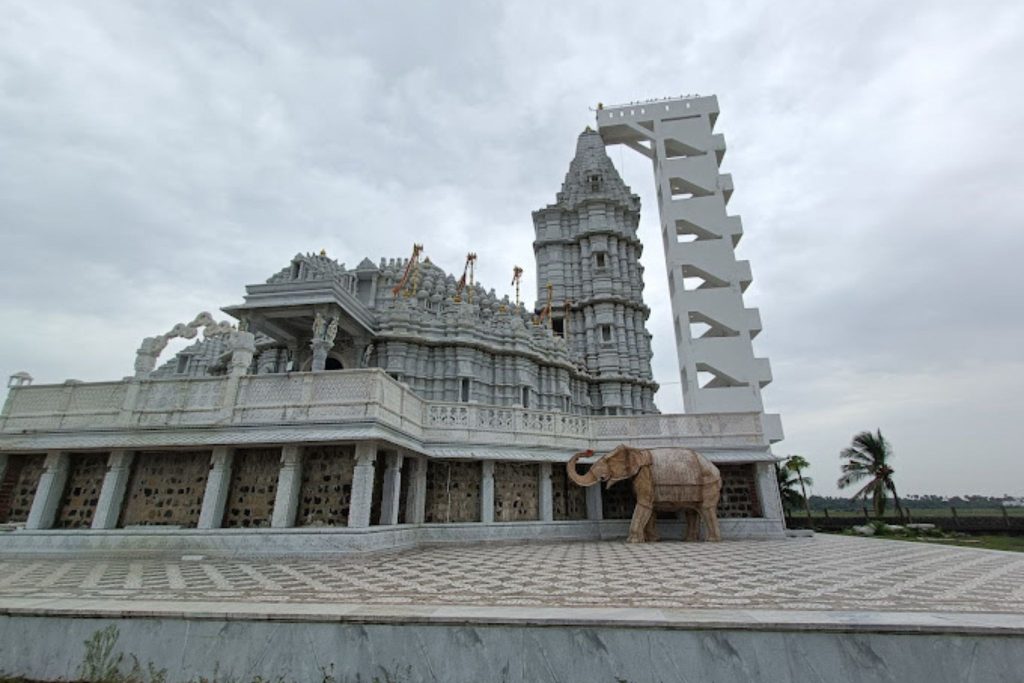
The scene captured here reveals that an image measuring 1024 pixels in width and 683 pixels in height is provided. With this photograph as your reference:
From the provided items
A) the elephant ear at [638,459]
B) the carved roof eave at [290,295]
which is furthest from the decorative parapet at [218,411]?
the carved roof eave at [290,295]

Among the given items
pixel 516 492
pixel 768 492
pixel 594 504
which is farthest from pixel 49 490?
pixel 768 492

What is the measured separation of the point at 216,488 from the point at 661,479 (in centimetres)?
1193

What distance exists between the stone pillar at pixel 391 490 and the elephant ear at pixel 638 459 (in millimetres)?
6793

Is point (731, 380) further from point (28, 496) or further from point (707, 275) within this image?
point (28, 496)

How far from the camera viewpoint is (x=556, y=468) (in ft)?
53.8

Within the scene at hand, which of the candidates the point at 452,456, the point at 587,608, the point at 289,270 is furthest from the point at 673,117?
the point at 587,608

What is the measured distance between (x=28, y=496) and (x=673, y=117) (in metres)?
35.5

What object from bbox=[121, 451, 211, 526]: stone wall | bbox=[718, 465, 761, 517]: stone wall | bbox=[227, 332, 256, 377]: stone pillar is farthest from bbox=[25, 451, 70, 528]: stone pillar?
bbox=[718, 465, 761, 517]: stone wall

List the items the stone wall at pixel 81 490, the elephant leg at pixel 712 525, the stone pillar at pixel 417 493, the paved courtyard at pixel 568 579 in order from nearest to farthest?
1. the paved courtyard at pixel 568 579
2. the stone wall at pixel 81 490
3. the stone pillar at pixel 417 493
4. the elephant leg at pixel 712 525

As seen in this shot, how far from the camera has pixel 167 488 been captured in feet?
40.4

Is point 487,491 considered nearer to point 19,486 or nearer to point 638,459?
point 638,459

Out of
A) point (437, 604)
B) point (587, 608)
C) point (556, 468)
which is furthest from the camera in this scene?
point (556, 468)

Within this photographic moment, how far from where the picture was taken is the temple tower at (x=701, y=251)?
24.9 meters

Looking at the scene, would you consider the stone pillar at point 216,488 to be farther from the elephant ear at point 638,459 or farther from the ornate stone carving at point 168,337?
the elephant ear at point 638,459
